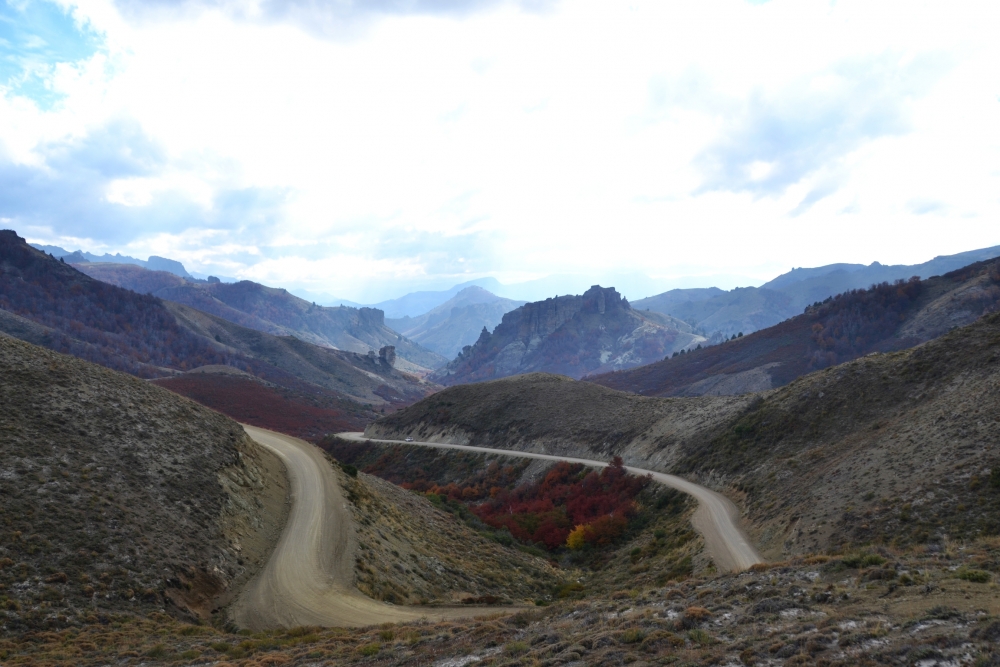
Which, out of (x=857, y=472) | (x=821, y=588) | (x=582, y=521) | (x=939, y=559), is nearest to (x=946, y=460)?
(x=857, y=472)

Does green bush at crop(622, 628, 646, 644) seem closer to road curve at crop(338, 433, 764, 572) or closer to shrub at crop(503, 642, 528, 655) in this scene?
shrub at crop(503, 642, 528, 655)

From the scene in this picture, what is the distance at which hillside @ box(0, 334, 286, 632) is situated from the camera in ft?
68.0

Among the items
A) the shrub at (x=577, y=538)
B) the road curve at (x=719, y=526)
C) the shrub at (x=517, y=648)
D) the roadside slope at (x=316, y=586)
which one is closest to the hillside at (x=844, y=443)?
the road curve at (x=719, y=526)

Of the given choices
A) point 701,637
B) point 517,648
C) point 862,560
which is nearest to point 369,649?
point 517,648

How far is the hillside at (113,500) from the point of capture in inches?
816

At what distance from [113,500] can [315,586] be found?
11.0 meters

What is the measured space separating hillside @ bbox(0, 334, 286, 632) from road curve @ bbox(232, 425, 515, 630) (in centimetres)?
122

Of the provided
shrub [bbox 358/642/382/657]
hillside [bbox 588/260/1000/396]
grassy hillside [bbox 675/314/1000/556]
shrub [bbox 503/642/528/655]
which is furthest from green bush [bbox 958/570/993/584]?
hillside [bbox 588/260/1000/396]

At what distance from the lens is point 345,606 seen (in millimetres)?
23719

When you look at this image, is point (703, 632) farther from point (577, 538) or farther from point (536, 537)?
point (536, 537)

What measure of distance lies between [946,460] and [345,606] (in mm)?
32665

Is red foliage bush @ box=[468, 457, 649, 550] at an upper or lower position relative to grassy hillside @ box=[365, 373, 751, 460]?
lower

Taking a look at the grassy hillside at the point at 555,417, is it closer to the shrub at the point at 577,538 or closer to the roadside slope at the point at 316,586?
the shrub at the point at 577,538

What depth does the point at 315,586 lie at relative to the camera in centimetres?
2531
